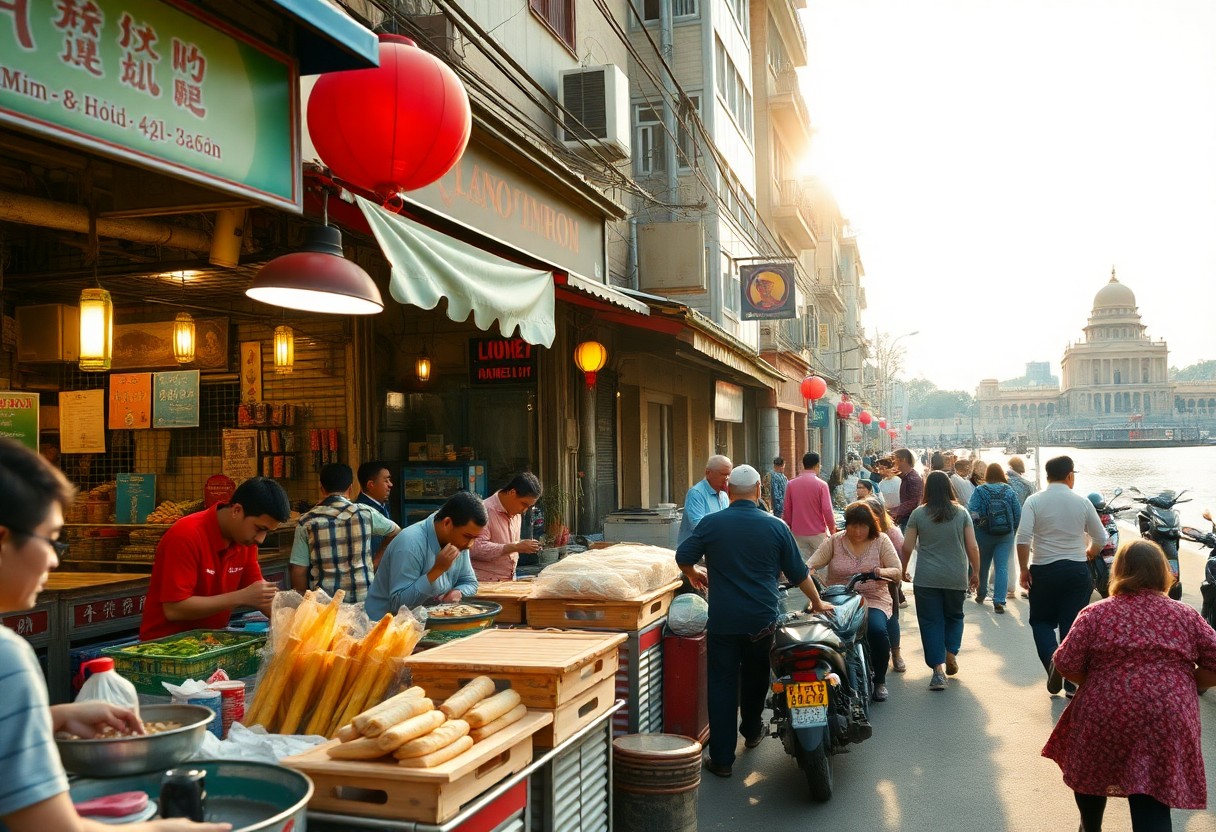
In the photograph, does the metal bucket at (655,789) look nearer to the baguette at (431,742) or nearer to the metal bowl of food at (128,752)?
the baguette at (431,742)

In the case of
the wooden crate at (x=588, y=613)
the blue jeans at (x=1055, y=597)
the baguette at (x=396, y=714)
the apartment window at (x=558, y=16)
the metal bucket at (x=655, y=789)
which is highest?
the apartment window at (x=558, y=16)

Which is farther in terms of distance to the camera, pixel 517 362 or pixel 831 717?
pixel 517 362

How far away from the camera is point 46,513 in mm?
1987

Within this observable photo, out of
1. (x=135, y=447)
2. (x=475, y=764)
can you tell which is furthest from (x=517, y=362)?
(x=475, y=764)

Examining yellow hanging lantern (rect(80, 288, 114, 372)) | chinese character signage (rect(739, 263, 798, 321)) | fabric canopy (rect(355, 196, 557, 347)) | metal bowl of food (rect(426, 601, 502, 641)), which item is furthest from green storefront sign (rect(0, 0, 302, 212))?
chinese character signage (rect(739, 263, 798, 321))

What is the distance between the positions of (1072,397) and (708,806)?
6425 inches

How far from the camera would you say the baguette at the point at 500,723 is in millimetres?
3525

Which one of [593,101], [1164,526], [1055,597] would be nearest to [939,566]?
[1055,597]

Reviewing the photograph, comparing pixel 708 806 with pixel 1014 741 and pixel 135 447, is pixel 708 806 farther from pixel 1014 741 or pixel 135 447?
pixel 135 447

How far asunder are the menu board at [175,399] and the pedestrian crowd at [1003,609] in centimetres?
560

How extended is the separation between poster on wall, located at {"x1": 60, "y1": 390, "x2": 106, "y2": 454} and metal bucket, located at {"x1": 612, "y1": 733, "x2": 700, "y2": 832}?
781 cm

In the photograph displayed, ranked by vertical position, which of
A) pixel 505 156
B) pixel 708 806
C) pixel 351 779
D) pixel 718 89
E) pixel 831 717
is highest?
pixel 718 89

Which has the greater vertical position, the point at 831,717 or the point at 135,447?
the point at 135,447

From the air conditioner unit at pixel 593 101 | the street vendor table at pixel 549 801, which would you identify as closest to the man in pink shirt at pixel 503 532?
the street vendor table at pixel 549 801
